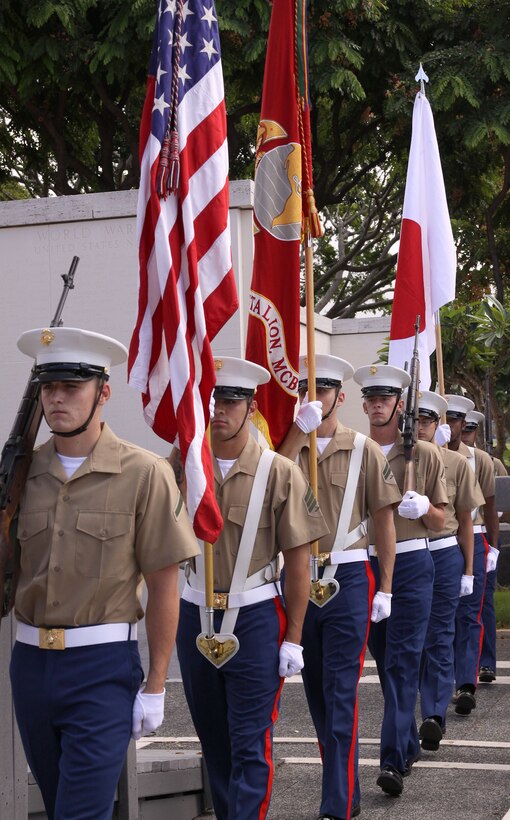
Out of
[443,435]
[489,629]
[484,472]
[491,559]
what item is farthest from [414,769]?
[484,472]

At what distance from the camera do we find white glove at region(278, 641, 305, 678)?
5.07 m

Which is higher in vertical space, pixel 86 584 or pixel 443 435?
pixel 443 435

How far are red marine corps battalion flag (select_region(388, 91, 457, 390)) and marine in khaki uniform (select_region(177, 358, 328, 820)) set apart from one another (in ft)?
13.3

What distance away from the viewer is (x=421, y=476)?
7.66 metres

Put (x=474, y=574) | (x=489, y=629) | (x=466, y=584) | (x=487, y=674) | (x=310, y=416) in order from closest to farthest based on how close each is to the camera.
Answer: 1. (x=310, y=416)
2. (x=466, y=584)
3. (x=474, y=574)
4. (x=487, y=674)
5. (x=489, y=629)

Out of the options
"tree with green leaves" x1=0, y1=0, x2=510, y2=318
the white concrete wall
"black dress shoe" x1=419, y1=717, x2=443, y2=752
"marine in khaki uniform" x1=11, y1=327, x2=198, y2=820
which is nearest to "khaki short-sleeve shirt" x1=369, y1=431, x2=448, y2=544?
"black dress shoe" x1=419, y1=717, x2=443, y2=752

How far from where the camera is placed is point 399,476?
7.55 metres

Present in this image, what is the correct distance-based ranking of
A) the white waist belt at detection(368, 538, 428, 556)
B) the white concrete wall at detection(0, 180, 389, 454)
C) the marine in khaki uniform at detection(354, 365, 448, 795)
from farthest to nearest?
the white concrete wall at detection(0, 180, 389, 454)
the white waist belt at detection(368, 538, 428, 556)
the marine in khaki uniform at detection(354, 365, 448, 795)

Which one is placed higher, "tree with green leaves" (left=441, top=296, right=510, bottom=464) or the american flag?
"tree with green leaves" (left=441, top=296, right=510, bottom=464)

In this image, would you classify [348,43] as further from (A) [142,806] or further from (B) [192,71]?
(A) [142,806]

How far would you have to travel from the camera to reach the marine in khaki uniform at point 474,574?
893 cm

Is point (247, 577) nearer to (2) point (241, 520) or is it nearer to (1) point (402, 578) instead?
(2) point (241, 520)

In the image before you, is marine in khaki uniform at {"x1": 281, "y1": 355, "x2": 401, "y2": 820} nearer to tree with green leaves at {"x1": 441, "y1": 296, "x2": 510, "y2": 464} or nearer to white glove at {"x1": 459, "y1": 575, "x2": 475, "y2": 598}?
white glove at {"x1": 459, "y1": 575, "x2": 475, "y2": 598}

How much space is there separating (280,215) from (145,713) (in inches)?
122
